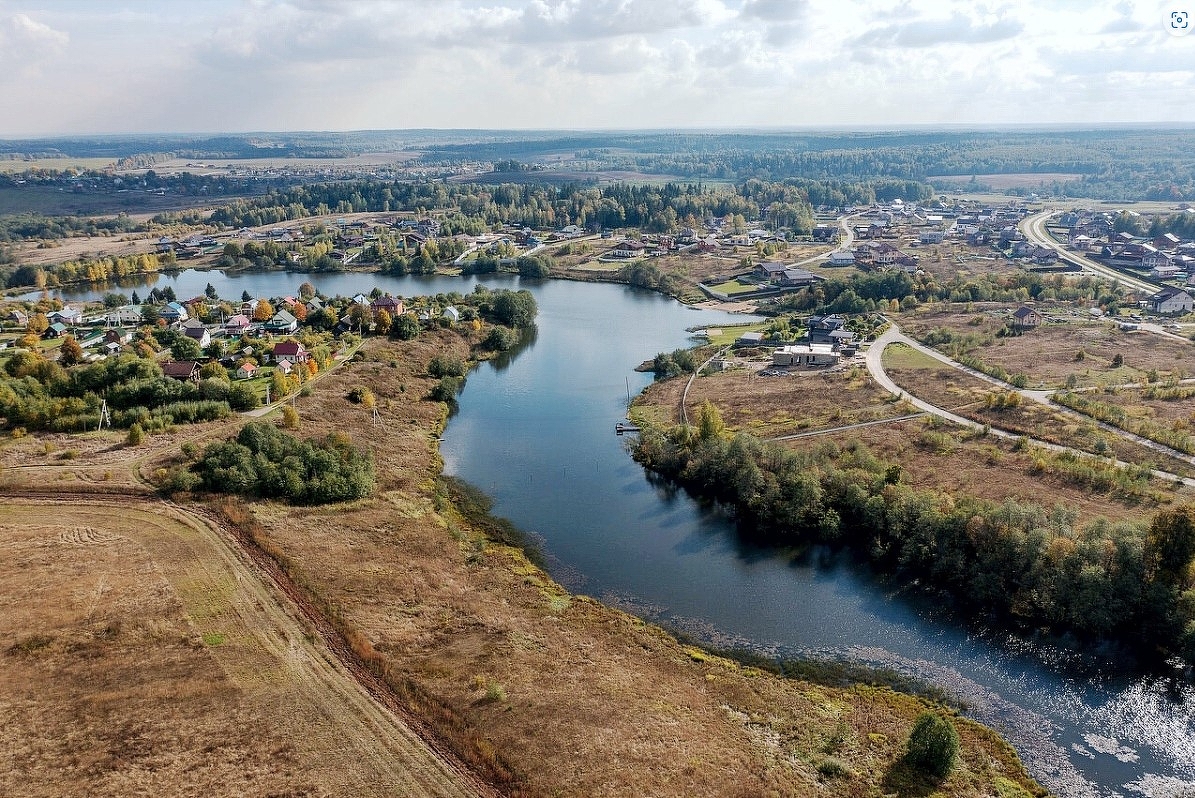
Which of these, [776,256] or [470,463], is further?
[776,256]

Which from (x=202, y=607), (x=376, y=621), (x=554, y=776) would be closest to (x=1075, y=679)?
(x=554, y=776)

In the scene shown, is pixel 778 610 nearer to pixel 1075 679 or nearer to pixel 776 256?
pixel 1075 679

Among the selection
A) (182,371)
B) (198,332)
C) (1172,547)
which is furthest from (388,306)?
(1172,547)

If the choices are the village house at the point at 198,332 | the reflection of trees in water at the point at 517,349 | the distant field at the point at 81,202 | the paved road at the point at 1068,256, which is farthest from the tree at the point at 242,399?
the distant field at the point at 81,202

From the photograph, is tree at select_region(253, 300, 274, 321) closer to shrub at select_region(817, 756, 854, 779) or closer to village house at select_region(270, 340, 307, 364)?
village house at select_region(270, 340, 307, 364)

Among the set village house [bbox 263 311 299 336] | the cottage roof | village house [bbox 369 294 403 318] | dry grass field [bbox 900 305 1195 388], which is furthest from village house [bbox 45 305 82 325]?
dry grass field [bbox 900 305 1195 388]

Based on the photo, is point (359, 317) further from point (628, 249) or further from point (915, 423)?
point (628, 249)
